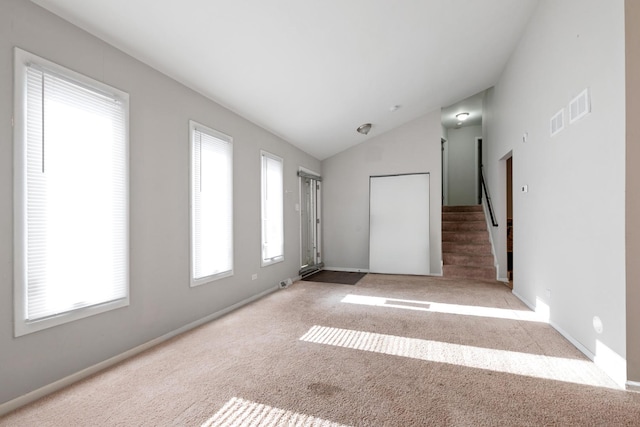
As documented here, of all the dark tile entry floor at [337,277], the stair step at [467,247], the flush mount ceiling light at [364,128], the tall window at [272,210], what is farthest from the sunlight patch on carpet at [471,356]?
the flush mount ceiling light at [364,128]

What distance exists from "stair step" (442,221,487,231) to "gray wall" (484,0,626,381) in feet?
7.45

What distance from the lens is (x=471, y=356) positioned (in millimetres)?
2646

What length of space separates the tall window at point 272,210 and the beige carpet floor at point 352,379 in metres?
1.49

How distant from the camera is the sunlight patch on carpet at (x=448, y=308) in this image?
3.72 meters

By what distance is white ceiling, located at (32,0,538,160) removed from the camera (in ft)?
7.99

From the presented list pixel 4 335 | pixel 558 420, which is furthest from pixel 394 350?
pixel 4 335

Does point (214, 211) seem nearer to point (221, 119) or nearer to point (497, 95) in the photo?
point (221, 119)

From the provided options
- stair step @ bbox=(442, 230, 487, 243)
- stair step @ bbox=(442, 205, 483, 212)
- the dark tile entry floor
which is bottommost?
the dark tile entry floor

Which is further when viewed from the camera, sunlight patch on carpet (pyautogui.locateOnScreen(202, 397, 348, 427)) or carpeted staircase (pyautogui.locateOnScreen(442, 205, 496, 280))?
carpeted staircase (pyautogui.locateOnScreen(442, 205, 496, 280))

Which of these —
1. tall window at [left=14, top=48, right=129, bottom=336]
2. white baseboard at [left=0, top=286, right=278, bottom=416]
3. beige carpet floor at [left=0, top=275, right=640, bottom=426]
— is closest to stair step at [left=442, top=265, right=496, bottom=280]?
beige carpet floor at [left=0, top=275, right=640, bottom=426]

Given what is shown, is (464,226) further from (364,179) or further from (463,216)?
(364,179)

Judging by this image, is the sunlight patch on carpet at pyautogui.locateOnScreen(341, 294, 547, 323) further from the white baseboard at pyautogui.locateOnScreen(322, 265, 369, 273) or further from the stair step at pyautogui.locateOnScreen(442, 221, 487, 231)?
the stair step at pyautogui.locateOnScreen(442, 221, 487, 231)

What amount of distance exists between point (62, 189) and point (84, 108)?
0.66 metres

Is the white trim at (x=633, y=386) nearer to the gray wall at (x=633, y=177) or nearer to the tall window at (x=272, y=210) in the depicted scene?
the gray wall at (x=633, y=177)
